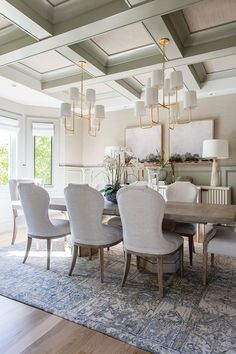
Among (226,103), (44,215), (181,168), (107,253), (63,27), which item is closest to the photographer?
(63,27)

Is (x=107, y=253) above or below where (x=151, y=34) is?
below

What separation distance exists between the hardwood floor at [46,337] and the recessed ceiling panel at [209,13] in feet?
9.38

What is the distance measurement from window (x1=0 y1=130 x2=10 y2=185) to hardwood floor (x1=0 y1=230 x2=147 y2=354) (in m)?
3.53

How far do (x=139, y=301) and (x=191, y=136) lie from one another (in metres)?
3.49

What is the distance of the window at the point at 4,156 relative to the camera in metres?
5.07

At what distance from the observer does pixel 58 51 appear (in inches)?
122

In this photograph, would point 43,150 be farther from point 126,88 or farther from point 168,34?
point 168,34

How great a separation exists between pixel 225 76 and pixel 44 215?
3.41m

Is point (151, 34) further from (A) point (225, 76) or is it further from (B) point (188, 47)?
(A) point (225, 76)

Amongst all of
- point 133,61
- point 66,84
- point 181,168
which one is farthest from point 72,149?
point 133,61

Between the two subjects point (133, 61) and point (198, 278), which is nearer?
point (198, 278)

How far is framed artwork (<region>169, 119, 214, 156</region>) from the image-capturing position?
186 inches

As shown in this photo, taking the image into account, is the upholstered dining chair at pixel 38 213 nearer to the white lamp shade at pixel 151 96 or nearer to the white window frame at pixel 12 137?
the white lamp shade at pixel 151 96

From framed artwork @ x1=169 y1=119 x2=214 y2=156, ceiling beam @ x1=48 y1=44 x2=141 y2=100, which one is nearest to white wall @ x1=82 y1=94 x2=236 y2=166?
framed artwork @ x1=169 y1=119 x2=214 y2=156
